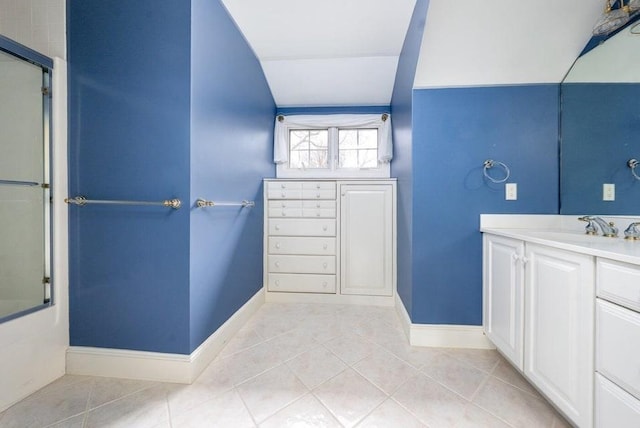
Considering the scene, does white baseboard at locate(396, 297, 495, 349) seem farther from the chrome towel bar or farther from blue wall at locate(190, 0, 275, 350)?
the chrome towel bar

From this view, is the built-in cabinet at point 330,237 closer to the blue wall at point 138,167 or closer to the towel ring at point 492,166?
the towel ring at point 492,166

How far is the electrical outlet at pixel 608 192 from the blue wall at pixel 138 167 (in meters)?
2.36

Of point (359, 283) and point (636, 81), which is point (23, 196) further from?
point (636, 81)

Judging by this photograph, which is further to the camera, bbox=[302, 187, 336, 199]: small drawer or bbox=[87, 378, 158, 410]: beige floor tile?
bbox=[302, 187, 336, 199]: small drawer

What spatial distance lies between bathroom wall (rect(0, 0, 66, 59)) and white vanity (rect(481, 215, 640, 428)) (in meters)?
2.75

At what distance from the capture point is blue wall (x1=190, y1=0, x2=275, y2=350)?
1.41 meters

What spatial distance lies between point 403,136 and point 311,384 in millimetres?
1910

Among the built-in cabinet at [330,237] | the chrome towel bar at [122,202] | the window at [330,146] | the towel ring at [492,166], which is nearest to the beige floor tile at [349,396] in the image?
the built-in cabinet at [330,237]

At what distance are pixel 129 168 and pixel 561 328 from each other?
2.23 m

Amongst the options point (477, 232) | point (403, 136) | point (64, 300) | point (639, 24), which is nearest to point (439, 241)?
point (477, 232)

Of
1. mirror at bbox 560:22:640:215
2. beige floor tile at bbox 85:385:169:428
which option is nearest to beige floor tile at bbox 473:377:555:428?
mirror at bbox 560:22:640:215

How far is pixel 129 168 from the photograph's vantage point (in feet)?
4.50

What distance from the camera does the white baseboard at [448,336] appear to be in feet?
5.62

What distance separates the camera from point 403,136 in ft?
6.88
